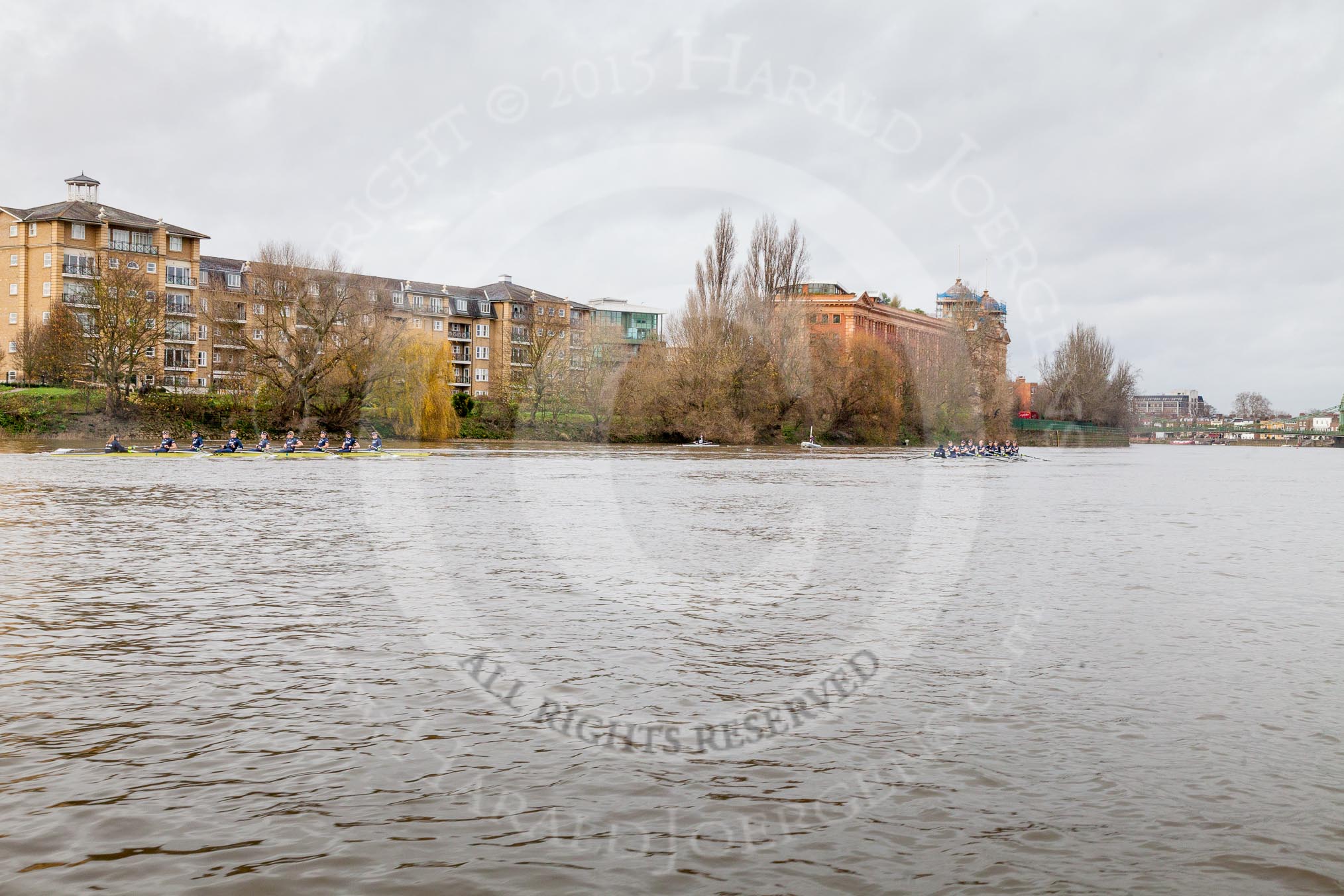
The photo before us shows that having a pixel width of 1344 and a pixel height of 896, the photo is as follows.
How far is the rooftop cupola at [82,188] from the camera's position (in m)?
110

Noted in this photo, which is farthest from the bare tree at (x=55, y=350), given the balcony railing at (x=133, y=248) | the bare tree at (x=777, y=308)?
the bare tree at (x=777, y=308)

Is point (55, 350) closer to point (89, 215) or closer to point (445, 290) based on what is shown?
point (89, 215)

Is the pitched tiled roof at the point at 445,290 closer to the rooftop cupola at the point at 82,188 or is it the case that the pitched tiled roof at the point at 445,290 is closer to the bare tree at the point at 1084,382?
the rooftop cupola at the point at 82,188

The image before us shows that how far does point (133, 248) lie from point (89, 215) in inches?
204

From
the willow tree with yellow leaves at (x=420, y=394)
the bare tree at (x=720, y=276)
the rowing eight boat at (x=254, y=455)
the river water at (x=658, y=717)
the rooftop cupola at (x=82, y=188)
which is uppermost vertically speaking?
the rooftop cupola at (x=82, y=188)

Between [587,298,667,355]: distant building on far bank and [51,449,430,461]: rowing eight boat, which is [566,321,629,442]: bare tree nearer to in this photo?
[51,449,430,461]: rowing eight boat

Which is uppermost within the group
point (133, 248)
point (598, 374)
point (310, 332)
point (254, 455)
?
point (133, 248)

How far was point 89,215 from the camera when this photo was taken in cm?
10281

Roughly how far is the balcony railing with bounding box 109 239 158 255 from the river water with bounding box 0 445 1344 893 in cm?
9472

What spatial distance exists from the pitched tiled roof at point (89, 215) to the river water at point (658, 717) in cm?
9294

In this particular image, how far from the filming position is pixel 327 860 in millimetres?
6312

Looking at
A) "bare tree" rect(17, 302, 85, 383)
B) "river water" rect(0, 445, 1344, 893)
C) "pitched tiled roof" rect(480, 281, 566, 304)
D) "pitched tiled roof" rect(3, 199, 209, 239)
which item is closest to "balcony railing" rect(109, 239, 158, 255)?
"pitched tiled roof" rect(3, 199, 209, 239)

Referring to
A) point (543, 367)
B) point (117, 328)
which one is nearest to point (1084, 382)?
point (543, 367)

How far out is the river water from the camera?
643cm
